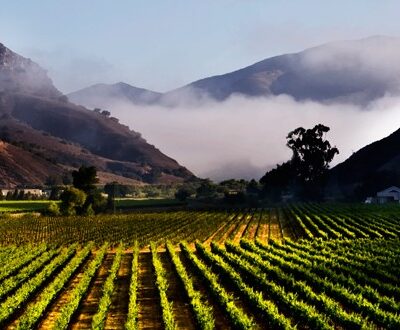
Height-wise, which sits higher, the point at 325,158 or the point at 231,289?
the point at 325,158

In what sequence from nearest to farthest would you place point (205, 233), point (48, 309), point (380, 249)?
point (48, 309) < point (380, 249) < point (205, 233)

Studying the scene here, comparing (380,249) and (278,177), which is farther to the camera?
(278,177)

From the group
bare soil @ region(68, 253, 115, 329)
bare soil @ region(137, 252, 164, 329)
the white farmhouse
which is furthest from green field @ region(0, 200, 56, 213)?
bare soil @ region(137, 252, 164, 329)

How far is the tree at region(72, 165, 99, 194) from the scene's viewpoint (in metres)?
121

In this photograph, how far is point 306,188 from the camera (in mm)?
143875

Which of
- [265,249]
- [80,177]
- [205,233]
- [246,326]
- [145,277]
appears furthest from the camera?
[80,177]

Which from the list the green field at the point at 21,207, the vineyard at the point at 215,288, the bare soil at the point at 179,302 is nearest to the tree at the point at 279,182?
the green field at the point at 21,207

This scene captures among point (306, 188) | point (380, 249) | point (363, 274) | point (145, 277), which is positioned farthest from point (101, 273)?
point (306, 188)

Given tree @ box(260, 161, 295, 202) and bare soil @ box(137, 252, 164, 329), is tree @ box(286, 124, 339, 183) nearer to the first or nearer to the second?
tree @ box(260, 161, 295, 202)

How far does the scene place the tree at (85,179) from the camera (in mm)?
120688

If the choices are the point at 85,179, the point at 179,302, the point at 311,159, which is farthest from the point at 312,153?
the point at 179,302

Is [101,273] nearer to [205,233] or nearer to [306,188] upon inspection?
[205,233]

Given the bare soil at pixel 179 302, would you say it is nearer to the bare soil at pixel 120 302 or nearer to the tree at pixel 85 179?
the bare soil at pixel 120 302

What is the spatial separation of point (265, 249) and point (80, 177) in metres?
83.0
